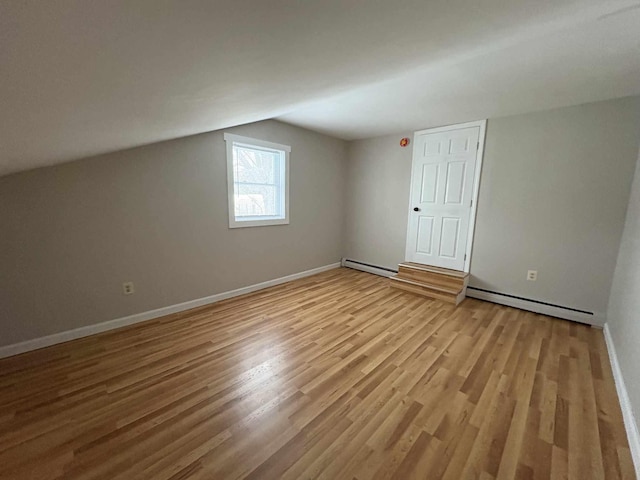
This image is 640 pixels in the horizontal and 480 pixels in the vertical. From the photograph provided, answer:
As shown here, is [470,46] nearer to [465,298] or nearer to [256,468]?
[256,468]

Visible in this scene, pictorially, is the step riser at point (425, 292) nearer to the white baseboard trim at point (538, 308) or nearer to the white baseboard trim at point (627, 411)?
the white baseboard trim at point (538, 308)

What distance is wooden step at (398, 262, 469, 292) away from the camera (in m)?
3.32

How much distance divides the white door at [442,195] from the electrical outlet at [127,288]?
3.55 metres

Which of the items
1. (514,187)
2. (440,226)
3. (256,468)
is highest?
(514,187)

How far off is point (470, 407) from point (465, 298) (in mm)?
2072

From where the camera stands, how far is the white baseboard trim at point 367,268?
436 centimetres

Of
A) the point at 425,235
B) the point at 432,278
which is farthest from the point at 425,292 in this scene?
the point at 425,235

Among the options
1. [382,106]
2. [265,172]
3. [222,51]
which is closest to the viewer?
[222,51]

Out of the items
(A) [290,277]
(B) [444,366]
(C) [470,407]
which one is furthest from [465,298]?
(A) [290,277]

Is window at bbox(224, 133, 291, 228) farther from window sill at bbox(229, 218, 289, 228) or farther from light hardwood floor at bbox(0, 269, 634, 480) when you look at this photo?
light hardwood floor at bbox(0, 269, 634, 480)

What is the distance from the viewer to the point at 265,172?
11.9 feet

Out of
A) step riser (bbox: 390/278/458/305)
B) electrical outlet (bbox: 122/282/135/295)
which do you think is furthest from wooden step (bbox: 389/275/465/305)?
electrical outlet (bbox: 122/282/135/295)

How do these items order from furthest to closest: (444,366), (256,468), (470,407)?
(444,366), (470,407), (256,468)

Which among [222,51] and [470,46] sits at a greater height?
[470,46]
